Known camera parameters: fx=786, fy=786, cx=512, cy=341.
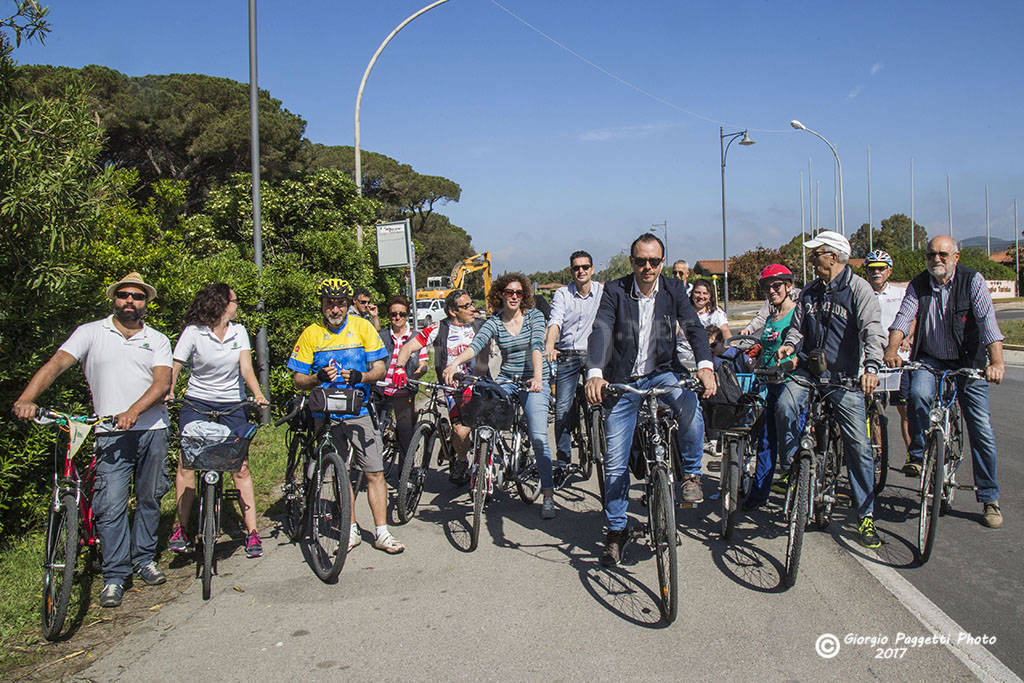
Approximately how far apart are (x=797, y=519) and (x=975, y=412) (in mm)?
2129

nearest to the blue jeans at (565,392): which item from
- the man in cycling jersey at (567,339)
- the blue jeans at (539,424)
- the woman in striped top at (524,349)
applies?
the man in cycling jersey at (567,339)

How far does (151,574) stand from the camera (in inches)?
201

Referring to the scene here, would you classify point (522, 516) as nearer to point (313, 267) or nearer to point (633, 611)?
point (633, 611)

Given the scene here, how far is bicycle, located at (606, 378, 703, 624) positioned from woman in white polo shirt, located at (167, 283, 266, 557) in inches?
103

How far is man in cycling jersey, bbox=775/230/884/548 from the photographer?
5.21 m

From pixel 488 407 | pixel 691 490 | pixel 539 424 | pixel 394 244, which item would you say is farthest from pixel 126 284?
pixel 394 244

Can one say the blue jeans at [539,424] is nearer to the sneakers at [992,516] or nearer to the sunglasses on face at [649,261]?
the sunglasses on face at [649,261]

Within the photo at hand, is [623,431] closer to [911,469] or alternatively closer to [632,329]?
[632,329]

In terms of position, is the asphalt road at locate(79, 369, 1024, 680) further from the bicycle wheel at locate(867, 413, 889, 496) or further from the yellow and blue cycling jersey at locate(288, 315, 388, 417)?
the yellow and blue cycling jersey at locate(288, 315, 388, 417)

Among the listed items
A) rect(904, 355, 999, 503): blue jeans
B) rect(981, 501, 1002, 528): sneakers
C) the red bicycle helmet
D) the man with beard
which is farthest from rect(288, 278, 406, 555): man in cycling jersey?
rect(981, 501, 1002, 528): sneakers

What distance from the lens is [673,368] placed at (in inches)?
200

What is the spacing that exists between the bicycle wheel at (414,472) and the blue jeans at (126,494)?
174 cm

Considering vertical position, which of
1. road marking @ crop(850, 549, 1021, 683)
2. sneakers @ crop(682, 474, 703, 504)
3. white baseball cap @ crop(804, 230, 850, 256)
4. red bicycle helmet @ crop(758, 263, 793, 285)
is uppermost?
white baseball cap @ crop(804, 230, 850, 256)

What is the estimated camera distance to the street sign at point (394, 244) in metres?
Result: 14.5
